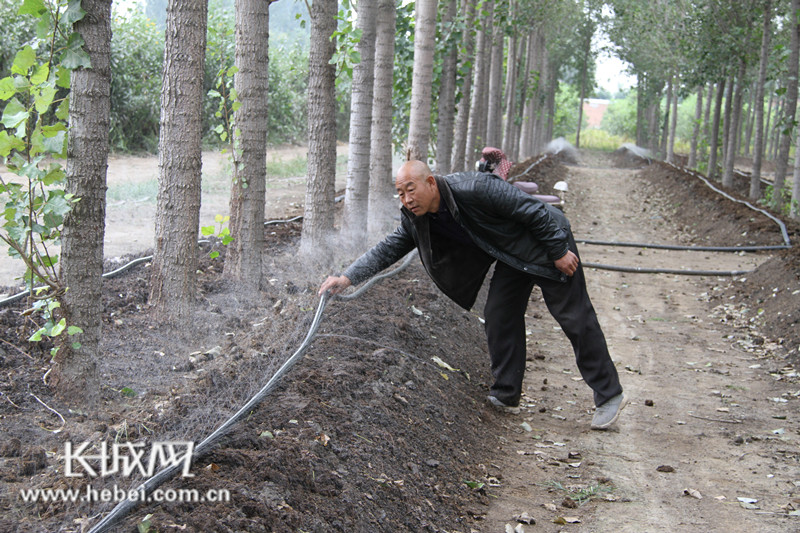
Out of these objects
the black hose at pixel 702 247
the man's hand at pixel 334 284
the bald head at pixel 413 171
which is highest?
the bald head at pixel 413 171

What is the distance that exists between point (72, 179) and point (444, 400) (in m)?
2.59

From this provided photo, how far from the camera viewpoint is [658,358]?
23.4 feet

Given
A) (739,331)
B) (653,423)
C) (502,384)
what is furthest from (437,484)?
(739,331)

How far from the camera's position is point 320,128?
308 inches

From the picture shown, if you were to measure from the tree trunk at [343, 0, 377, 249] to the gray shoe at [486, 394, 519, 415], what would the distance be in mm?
3266

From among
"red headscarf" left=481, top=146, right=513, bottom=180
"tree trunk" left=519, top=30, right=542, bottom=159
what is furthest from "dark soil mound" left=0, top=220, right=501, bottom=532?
"tree trunk" left=519, top=30, right=542, bottom=159

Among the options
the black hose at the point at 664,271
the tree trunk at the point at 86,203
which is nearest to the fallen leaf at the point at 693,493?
the tree trunk at the point at 86,203

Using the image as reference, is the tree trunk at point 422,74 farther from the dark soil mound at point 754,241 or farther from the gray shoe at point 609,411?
the gray shoe at point 609,411

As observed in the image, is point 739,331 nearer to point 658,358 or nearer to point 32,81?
point 658,358

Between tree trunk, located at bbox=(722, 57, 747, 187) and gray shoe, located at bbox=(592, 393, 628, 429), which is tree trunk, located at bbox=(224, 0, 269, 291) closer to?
gray shoe, located at bbox=(592, 393, 628, 429)

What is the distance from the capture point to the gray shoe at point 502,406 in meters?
5.39

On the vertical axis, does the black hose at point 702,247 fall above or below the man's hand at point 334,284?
below

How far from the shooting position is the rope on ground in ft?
8.54

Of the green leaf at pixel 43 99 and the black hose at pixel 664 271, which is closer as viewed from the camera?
the green leaf at pixel 43 99
